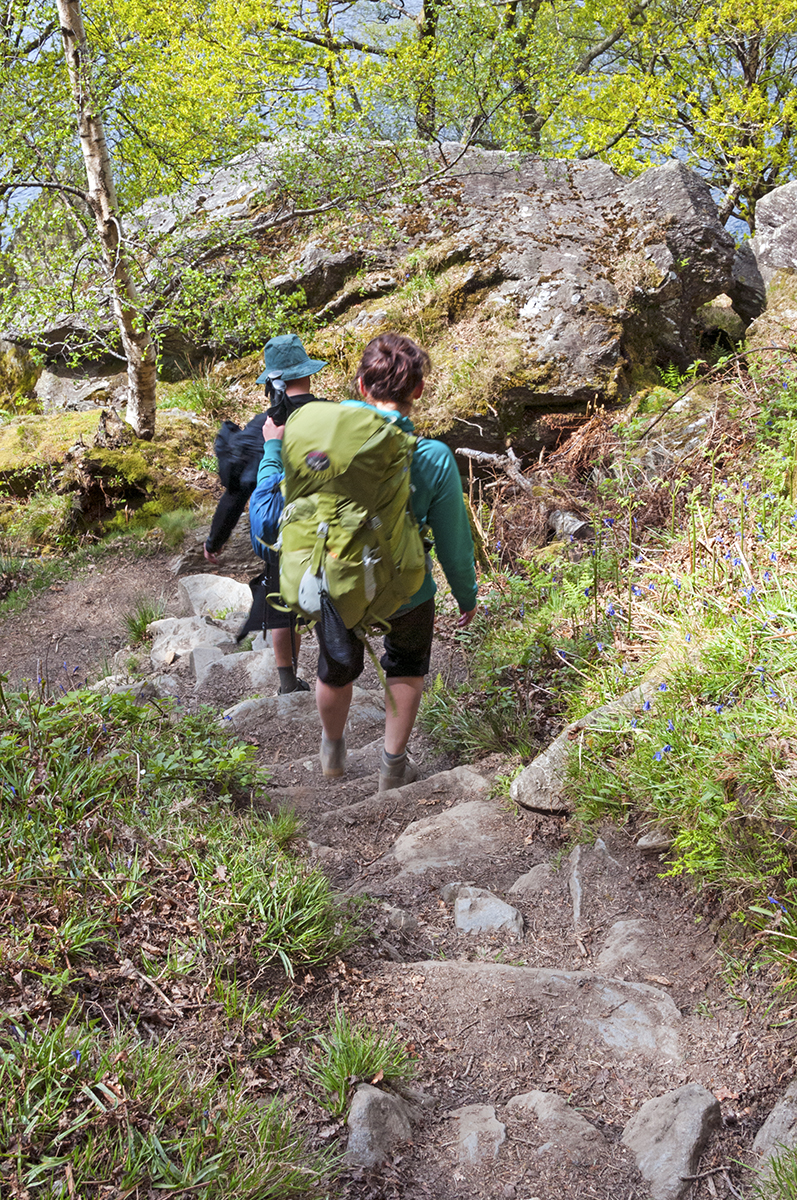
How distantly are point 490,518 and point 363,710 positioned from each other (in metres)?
2.05

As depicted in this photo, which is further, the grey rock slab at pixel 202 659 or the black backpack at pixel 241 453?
the grey rock slab at pixel 202 659

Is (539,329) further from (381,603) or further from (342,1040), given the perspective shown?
(342,1040)

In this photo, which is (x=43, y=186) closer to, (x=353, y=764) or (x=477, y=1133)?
(x=353, y=764)

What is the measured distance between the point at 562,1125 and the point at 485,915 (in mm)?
977

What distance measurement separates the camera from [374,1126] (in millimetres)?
1993

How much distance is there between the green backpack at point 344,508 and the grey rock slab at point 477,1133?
171cm

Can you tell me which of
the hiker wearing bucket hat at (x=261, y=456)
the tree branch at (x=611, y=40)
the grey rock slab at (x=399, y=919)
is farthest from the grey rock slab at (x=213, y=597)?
the tree branch at (x=611, y=40)

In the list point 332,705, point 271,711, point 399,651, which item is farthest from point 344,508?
point 271,711

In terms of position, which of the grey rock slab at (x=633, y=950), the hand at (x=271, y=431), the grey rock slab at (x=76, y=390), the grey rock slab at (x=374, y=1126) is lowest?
the grey rock slab at (x=633, y=950)

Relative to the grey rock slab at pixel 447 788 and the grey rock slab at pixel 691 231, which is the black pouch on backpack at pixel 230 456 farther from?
the grey rock slab at pixel 691 231

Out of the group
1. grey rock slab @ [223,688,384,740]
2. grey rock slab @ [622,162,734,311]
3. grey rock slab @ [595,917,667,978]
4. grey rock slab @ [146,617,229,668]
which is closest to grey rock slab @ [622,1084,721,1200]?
grey rock slab @ [595,917,667,978]

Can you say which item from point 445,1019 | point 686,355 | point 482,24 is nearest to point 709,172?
point 482,24

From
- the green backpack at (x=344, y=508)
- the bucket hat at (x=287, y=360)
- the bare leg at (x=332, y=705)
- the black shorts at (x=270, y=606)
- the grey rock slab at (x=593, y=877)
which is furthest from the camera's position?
the black shorts at (x=270, y=606)

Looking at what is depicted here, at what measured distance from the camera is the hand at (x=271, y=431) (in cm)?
416
